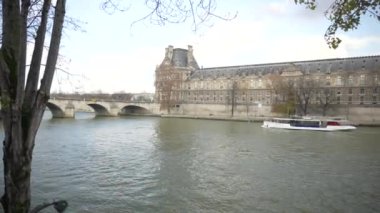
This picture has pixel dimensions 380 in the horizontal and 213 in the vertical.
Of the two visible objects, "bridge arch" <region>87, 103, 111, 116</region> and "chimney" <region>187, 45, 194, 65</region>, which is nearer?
"bridge arch" <region>87, 103, 111, 116</region>

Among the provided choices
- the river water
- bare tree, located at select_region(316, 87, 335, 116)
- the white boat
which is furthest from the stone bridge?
the river water

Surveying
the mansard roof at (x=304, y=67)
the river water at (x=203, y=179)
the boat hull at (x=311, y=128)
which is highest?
the mansard roof at (x=304, y=67)

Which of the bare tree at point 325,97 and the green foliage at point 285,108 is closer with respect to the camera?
the green foliage at point 285,108

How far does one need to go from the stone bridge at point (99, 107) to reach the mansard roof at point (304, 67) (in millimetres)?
16255

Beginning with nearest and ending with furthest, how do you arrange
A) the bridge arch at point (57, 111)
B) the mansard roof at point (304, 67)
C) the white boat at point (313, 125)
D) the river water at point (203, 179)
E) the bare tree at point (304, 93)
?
the river water at point (203, 179), the white boat at point (313, 125), the bridge arch at point (57, 111), the bare tree at point (304, 93), the mansard roof at point (304, 67)

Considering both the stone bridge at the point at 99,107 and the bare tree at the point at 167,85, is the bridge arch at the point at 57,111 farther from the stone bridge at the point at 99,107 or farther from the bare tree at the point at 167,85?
the bare tree at the point at 167,85

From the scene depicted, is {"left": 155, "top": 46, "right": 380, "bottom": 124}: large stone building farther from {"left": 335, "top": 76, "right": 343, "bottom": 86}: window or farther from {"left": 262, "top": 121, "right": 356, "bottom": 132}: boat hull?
{"left": 262, "top": 121, "right": 356, "bottom": 132}: boat hull

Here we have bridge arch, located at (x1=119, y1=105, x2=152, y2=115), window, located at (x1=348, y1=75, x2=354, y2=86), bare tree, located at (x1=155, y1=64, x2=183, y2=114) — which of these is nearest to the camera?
window, located at (x1=348, y1=75, x2=354, y2=86)

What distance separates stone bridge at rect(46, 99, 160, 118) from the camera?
57.8 metres

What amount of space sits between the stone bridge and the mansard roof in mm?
16255

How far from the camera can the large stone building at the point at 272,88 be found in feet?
201

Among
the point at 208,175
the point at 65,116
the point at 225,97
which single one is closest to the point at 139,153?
the point at 208,175

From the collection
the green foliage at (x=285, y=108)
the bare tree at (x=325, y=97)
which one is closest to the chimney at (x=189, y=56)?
the green foliage at (x=285, y=108)

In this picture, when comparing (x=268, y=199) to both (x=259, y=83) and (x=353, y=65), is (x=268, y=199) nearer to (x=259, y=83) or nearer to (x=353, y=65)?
(x=353, y=65)
